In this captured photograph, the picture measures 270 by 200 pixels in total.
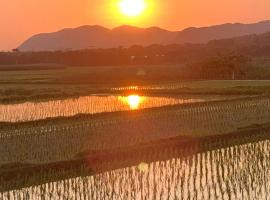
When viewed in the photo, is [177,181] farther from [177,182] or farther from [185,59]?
[185,59]

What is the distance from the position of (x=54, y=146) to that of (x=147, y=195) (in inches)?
188

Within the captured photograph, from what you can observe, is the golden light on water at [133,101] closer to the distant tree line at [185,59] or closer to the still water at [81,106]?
the still water at [81,106]

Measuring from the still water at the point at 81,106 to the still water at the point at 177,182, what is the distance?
8.46 meters

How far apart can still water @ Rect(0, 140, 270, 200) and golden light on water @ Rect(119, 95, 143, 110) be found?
9.09 meters

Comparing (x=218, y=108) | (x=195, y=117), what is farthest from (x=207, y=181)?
(x=218, y=108)

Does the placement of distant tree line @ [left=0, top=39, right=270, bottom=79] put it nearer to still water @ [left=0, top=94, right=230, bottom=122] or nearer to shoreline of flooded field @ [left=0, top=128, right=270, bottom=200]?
still water @ [left=0, top=94, right=230, bottom=122]

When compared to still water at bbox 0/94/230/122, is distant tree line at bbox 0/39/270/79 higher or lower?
higher

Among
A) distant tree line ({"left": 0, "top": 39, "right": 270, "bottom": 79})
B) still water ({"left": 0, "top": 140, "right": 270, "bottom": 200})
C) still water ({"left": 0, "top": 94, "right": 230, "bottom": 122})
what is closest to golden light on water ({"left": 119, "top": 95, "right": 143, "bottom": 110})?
still water ({"left": 0, "top": 94, "right": 230, "bottom": 122})

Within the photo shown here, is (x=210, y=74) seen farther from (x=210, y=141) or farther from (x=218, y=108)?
(x=210, y=141)

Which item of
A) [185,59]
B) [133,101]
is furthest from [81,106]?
[185,59]

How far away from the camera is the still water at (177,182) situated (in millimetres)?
9609

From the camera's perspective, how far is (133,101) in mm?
24156

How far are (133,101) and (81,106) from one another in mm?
2958

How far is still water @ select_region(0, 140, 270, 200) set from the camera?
31.5 feet
